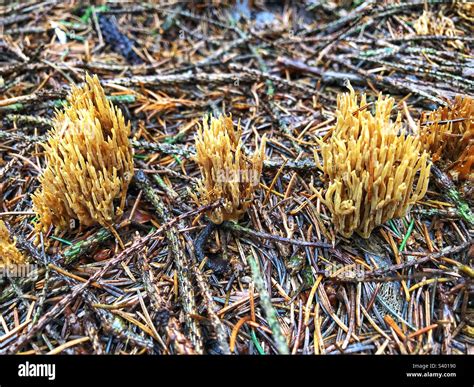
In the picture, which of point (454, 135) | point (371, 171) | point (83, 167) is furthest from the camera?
point (454, 135)

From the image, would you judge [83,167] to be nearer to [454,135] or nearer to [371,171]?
[371,171]

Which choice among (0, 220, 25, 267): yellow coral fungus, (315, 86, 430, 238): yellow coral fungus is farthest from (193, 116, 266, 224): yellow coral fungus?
(0, 220, 25, 267): yellow coral fungus

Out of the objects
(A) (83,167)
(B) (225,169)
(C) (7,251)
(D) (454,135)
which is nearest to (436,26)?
(D) (454,135)

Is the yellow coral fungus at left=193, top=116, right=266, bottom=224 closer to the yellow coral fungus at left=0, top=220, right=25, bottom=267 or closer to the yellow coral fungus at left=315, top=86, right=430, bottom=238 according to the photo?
the yellow coral fungus at left=315, top=86, right=430, bottom=238

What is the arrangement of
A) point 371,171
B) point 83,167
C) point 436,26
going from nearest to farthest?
1. point 371,171
2. point 83,167
3. point 436,26

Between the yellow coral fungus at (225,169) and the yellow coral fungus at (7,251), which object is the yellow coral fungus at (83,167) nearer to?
the yellow coral fungus at (7,251)

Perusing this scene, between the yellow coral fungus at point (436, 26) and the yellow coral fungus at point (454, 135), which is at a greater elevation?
the yellow coral fungus at point (436, 26)

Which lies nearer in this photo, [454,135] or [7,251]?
[7,251]

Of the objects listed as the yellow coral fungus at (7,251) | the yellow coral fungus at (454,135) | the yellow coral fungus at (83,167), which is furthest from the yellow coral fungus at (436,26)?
the yellow coral fungus at (7,251)
